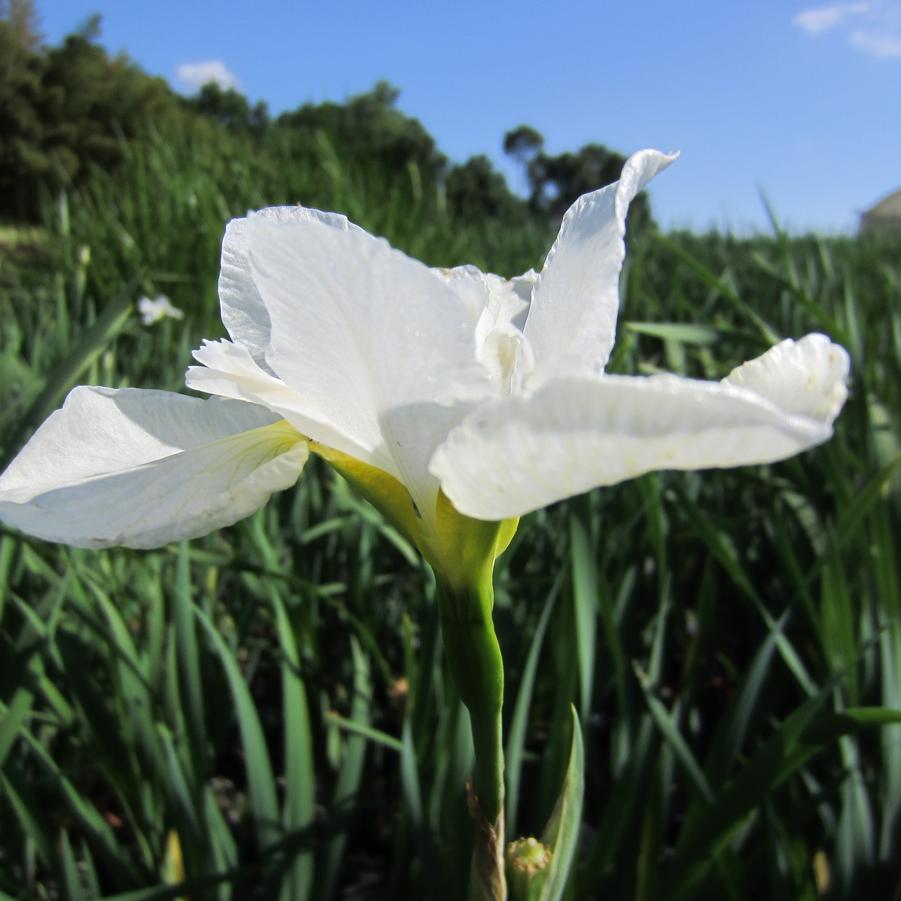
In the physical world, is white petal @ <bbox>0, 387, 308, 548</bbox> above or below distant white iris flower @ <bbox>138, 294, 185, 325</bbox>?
below

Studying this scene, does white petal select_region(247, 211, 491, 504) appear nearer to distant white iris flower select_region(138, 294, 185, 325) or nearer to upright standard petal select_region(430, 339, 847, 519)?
upright standard petal select_region(430, 339, 847, 519)

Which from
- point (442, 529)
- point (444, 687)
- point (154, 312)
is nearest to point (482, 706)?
point (442, 529)

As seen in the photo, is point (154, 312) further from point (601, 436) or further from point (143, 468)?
point (601, 436)

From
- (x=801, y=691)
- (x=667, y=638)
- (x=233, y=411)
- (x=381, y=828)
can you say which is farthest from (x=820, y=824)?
(x=233, y=411)

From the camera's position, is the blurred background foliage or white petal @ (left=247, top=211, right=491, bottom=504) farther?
the blurred background foliage

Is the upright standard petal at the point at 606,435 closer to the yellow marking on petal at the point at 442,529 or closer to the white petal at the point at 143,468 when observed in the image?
the yellow marking on petal at the point at 442,529

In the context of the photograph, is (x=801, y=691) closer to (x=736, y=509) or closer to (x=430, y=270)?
(x=736, y=509)

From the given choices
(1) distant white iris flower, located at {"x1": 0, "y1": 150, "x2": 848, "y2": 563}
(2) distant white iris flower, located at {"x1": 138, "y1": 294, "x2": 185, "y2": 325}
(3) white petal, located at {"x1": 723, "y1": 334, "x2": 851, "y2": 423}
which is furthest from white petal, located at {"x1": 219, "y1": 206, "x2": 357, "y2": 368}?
(2) distant white iris flower, located at {"x1": 138, "y1": 294, "x2": 185, "y2": 325}
